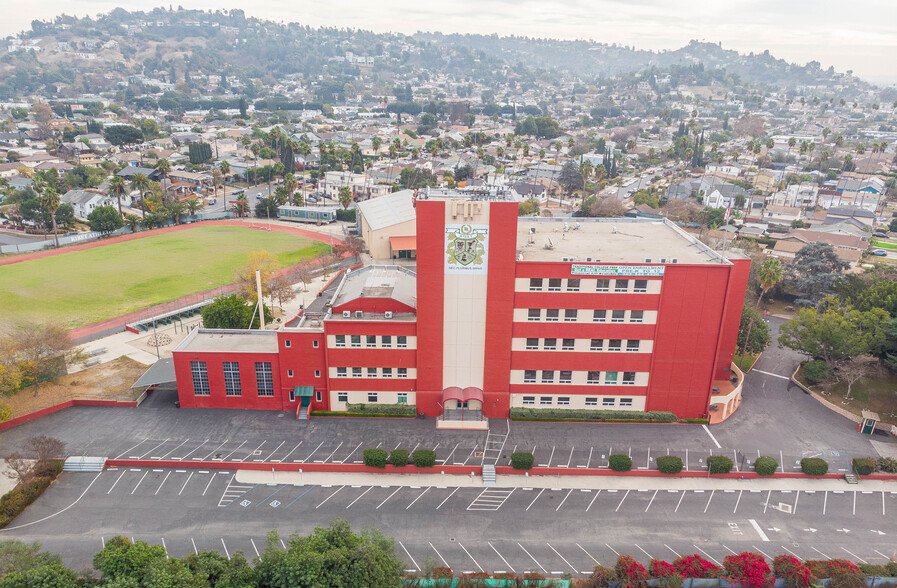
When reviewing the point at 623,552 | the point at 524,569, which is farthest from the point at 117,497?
the point at 623,552

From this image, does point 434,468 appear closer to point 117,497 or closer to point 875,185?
point 117,497

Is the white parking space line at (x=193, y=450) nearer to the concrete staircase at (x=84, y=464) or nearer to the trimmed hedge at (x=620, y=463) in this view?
the concrete staircase at (x=84, y=464)

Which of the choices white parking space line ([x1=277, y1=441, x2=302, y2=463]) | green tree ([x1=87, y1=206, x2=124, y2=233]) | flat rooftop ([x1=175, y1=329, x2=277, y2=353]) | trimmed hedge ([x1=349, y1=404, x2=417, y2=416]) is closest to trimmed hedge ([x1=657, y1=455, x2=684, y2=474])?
trimmed hedge ([x1=349, y1=404, x2=417, y2=416])

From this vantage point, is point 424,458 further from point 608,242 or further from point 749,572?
point 608,242

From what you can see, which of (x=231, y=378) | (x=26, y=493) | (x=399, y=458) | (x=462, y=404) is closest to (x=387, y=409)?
(x=462, y=404)

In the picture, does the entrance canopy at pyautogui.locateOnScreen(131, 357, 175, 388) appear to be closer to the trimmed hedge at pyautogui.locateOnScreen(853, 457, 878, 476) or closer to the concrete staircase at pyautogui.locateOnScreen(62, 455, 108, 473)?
the concrete staircase at pyautogui.locateOnScreen(62, 455, 108, 473)

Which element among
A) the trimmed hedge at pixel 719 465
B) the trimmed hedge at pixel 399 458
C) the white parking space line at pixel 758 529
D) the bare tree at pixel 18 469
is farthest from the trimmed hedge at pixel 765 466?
the bare tree at pixel 18 469
